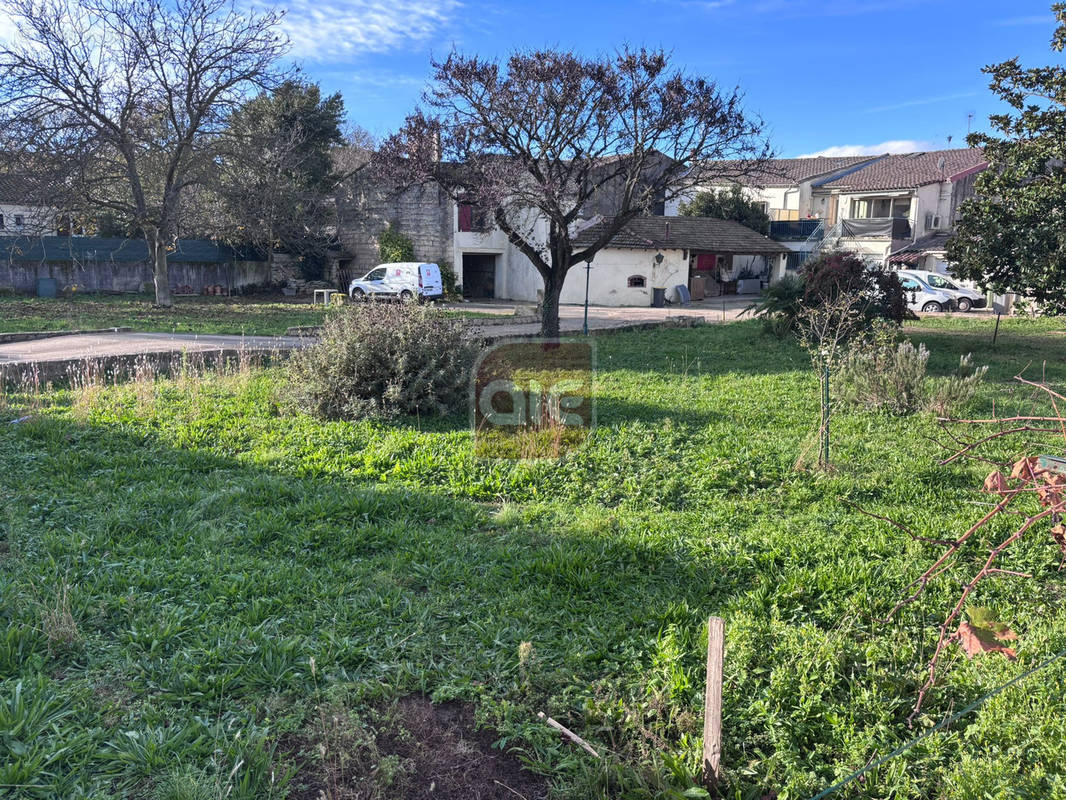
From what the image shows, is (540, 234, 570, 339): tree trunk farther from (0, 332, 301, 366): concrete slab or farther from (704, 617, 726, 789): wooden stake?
(704, 617, 726, 789): wooden stake

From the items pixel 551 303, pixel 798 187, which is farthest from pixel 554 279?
pixel 798 187

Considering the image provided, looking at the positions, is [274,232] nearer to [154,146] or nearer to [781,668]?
[154,146]

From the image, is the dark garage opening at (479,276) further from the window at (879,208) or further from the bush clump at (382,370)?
the bush clump at (382,370)

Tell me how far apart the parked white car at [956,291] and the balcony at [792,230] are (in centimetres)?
1174

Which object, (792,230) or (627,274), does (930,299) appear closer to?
(627,274)

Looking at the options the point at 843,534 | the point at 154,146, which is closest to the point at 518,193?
the point at 843,534

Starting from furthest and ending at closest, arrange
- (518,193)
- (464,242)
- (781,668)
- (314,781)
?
(464,242)
(518,193)
(781,668)
(314,781)

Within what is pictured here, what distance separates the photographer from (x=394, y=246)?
3025cm

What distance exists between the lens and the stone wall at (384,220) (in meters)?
30.4

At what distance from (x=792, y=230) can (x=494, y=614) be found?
38.9 metres

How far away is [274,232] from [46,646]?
2383 centimetres

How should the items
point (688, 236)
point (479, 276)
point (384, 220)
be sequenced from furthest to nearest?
1. point (479, 276)
2. point (384, 220)
3. point (688, 236)

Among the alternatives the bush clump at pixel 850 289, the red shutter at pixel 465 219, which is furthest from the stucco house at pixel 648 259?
the bush clump at pixel 850 289

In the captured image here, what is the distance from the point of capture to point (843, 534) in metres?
4.79
